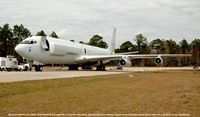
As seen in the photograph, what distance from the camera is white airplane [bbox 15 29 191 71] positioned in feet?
164

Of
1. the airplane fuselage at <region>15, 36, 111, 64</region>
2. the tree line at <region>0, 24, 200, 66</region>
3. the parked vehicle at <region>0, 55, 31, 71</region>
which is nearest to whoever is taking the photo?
the airplane fuselage at <region>15, 36, 111, 64</region>

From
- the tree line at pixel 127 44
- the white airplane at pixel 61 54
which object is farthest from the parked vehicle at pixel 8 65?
the tree line at pixel 127 44

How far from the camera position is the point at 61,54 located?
5453 centimetres

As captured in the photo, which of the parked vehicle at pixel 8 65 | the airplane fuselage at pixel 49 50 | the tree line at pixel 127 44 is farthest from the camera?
the tree line at pixel 127 44

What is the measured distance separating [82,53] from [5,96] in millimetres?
47022

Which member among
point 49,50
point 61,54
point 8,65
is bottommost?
point 8,65

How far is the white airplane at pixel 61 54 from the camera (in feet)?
164

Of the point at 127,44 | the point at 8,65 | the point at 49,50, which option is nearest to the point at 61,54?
the point at 49,50

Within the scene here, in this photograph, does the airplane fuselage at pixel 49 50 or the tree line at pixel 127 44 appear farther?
the tree line at pixel 127 44

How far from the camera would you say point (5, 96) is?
568 inches

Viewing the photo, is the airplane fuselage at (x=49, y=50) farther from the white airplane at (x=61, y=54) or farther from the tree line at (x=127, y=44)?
the tree line at (x=127, y=44)

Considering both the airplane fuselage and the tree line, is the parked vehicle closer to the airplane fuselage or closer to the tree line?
the airplane fuselage

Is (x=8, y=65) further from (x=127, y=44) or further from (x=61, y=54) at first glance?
(x=127, y=44)

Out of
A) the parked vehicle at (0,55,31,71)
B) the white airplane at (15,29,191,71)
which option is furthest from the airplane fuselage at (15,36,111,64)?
the parked vehicle at (0,55,31,71)
